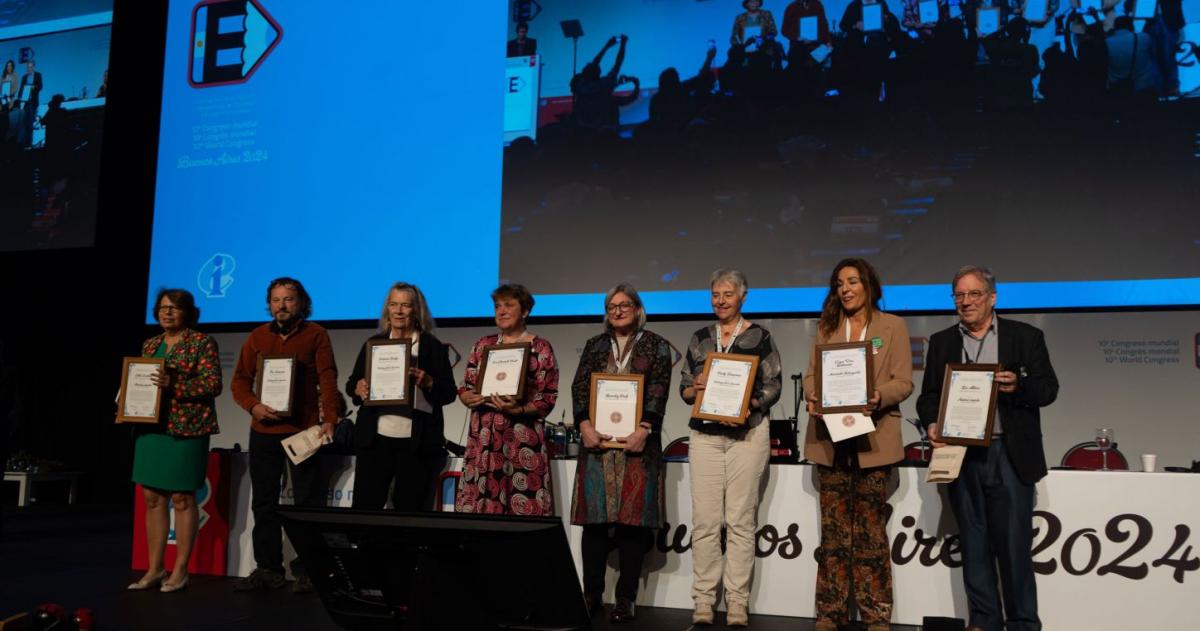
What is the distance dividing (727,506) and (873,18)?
9.61 feet

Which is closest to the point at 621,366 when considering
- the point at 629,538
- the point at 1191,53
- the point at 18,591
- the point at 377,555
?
the point at 629,538

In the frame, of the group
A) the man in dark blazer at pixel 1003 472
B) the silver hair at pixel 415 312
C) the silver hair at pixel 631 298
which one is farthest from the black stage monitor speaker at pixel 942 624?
the silver hair at pixel 415 312

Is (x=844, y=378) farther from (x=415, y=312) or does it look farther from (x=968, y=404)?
(x=415, y=312)

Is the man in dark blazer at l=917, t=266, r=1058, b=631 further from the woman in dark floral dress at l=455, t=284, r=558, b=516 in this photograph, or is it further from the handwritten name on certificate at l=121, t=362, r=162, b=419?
the handwritten name on certificate at l=121, t=362, r=162, b=419

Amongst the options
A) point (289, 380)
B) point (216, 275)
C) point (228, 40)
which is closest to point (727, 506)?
point (289, 380)

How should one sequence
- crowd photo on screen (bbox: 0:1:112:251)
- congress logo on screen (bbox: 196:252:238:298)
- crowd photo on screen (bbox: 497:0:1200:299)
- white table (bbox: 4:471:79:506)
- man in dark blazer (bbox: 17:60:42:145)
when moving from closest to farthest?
1. crowd photo on screen (bbox: 497:0:1200:299)
2. congress logo on screen (bbox: 196:252:238:298)
3. crowd photo on screen (bbox: 0:1:112:251)
4. man in dark blazer (bbox: 17:60:42:145)
5. white table (bbox: 4:471:79:506)

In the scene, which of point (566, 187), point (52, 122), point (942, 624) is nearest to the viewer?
point (942, 624)

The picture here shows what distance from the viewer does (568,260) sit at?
549 cm

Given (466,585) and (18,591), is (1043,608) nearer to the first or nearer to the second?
(466,585)

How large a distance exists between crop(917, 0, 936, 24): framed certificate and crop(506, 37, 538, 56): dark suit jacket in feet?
7.27

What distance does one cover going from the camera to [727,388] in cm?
345

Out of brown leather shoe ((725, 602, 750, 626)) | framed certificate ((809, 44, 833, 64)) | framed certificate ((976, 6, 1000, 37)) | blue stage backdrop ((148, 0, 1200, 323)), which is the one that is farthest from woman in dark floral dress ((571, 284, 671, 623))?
framed certificate ((976, 6, 1000, 37))

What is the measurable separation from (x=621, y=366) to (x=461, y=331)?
2508 mm

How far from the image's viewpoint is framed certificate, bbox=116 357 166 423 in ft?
13.0
